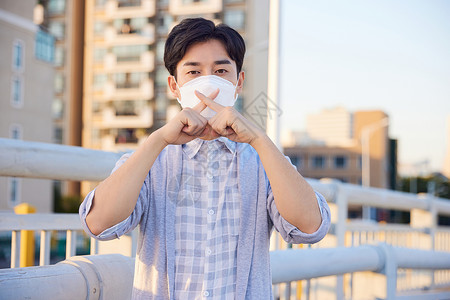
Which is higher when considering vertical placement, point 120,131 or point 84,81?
point 84,81

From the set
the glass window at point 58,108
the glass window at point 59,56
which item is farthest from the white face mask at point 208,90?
the glass window at point 59,56

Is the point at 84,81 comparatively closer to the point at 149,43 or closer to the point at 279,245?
the point at 149,43

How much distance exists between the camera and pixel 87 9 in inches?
1817

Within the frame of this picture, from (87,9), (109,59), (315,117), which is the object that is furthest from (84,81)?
(315,117)

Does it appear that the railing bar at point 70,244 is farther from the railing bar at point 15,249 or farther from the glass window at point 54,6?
the glass window at point 54,6

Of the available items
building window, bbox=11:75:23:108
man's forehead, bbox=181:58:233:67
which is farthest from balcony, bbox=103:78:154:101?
man's forehead, bbox=181:58:233:67

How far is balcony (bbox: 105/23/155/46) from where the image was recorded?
43375 mm

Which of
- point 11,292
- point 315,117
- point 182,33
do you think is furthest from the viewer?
point 315,117

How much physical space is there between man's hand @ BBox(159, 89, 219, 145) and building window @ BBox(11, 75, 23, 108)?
3288cm

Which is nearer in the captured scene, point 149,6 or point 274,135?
point 274,135

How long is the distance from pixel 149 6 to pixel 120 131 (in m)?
11.7

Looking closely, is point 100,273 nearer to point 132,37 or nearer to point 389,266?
point 389,266

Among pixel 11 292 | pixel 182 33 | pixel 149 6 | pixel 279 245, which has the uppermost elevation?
pixel 149 6

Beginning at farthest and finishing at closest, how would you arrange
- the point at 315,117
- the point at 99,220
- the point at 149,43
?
1. the point at 315,117
2. the point at 149,43
3. the point at 99,220
